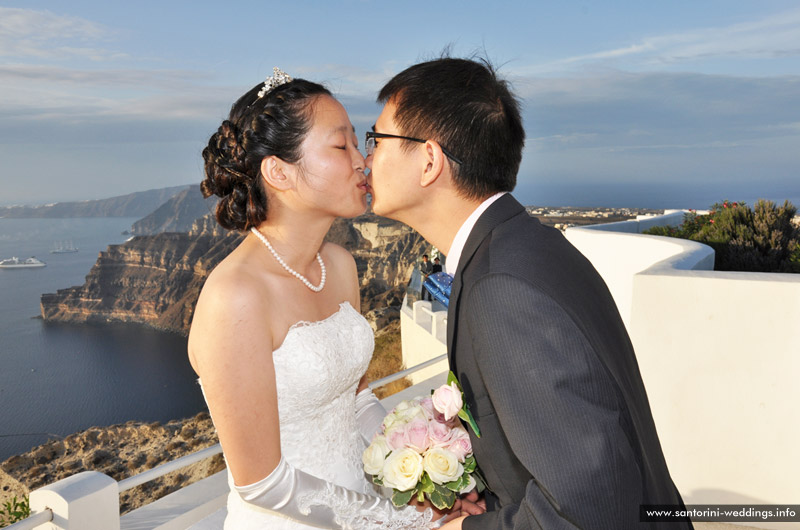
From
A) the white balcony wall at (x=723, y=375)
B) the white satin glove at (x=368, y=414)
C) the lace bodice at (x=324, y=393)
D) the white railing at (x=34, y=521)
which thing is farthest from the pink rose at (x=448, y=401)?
the white balcony wall at (x=723, y=375)

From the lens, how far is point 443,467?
1.56 meters

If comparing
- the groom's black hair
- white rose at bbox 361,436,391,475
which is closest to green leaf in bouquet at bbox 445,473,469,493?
white rose at bbox 361,436,391,475

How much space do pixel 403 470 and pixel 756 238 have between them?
10.7 meters

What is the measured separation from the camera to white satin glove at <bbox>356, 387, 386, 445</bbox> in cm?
272

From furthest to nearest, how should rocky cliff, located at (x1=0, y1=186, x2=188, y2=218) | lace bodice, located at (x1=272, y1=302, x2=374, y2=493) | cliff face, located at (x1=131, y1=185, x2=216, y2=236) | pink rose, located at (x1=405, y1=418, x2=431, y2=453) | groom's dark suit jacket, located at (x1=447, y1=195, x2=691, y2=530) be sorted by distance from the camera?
1. rocky cliff, located at (x1=0, y1=186, x2=188, y2=218)
2. cliff face, located at (x1=131, y1=185, x2=216, y2=236)
3. lace bodice, located at (x1=272, y1=302, x2=374, y2=493)
4. pink rose, located at (x1=405, y1=418, x2=431, y2=453)
5. groom's dark suit jacket, located at (x1=447, y1=195, x2=691, y2=530)

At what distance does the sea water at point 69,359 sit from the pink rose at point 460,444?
81.3m

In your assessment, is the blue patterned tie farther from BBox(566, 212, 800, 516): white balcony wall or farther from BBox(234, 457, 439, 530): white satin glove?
BBox(566, 212, 800, 516): white balcony wall

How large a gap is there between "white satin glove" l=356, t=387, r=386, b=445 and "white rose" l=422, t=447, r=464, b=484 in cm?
114

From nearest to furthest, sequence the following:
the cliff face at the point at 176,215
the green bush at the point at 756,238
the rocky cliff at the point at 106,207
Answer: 1. the green bush at the point at 756,238
2. the cliff face at the point at 176,215
3. the rocky cliff at the point at 106,207

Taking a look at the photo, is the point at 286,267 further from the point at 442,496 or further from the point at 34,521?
the point at 34,521

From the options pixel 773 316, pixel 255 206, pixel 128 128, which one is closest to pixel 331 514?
pixel 255 206

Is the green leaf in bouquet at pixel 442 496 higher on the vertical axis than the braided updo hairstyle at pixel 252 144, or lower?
lower

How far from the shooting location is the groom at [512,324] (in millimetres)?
1153

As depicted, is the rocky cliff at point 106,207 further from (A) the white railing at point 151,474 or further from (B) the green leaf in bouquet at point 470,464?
(B) the green leaf in bouquet at point 470,464
